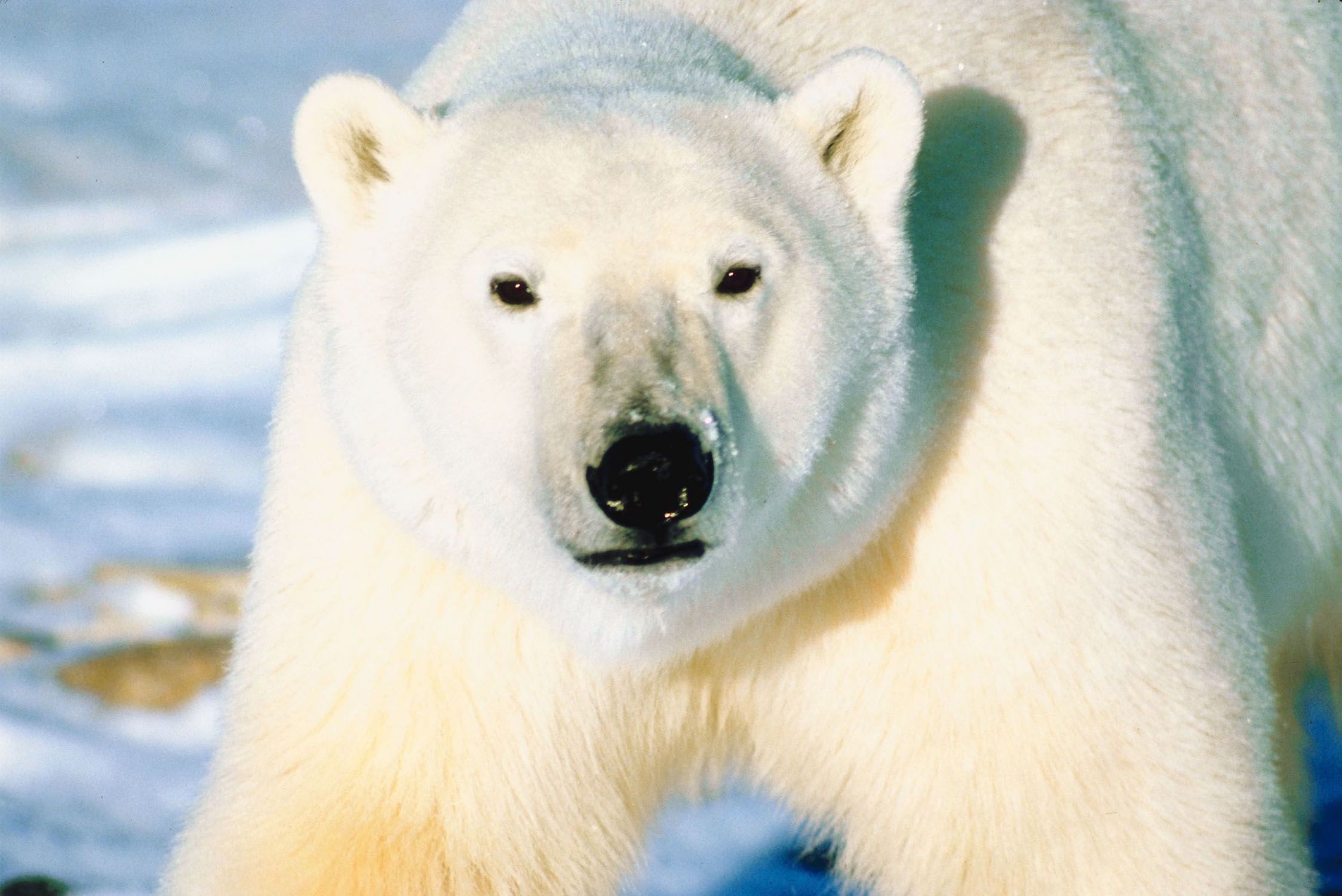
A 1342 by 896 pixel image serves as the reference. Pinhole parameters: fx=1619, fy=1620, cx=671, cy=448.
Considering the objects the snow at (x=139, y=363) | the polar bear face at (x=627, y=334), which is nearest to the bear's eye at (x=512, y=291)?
the polar bear face at (x=627, y=334)

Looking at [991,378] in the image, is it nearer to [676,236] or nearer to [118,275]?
[676,236]

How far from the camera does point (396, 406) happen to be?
7.22ft

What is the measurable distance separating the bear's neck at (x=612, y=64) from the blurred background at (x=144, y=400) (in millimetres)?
1387

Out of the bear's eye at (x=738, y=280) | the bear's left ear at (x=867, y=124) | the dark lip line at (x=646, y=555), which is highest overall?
the bear's left ear at (x=867, y=124)

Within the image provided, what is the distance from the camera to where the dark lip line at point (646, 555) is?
6.38 feet

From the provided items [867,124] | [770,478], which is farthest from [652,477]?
[867,124]

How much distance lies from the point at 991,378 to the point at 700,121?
0.56 meters

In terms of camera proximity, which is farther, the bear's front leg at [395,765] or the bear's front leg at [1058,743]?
the bear's front leg at [395,765]

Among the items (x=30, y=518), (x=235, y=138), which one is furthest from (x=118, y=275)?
(x=30, y=518)

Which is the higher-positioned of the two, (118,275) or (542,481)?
(118,275)

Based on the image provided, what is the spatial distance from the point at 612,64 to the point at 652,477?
750 millimetres

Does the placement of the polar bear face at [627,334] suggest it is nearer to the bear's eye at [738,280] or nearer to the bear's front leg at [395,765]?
the bear's eye at [738,280]

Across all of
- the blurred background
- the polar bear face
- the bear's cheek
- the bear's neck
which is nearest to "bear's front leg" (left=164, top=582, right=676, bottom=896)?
the polar bear face

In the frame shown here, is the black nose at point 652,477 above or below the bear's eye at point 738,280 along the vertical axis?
below
